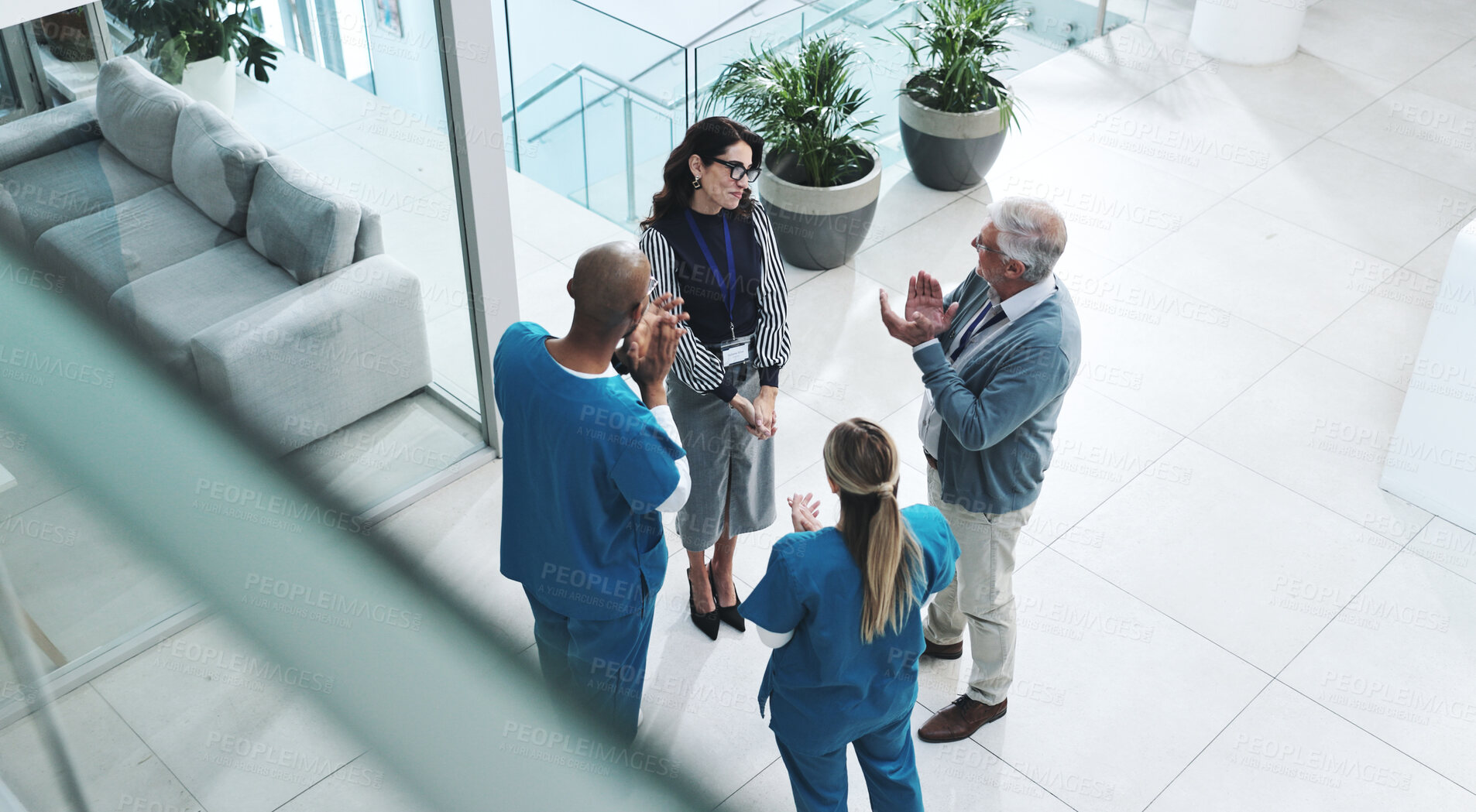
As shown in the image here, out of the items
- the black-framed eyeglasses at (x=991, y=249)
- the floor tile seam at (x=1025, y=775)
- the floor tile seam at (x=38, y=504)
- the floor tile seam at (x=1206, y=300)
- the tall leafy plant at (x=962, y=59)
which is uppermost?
the floor tile seam at (x=38, y=504)

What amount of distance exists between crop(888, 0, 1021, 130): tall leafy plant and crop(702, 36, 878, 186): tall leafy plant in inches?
24.6

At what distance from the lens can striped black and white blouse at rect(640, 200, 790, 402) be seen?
3.15 m

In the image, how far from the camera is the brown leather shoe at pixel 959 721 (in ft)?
11.4

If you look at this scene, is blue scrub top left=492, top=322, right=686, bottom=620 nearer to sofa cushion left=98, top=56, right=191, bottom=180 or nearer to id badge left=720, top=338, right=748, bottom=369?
id badge left=720, top=338, right=748, bottom=369

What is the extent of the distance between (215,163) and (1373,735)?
377 centimetres

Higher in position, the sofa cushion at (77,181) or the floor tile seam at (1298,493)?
the sofa cushion at (77,181)

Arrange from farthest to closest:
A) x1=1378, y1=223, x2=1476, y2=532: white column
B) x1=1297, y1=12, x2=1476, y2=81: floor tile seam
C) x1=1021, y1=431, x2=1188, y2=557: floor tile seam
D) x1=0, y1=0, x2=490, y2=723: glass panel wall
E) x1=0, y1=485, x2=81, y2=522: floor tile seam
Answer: x1=1297, y1=12, x2=1476, y2=81: floor tile seam
x1=1021, y1=431, x2=1188, y2=557: floor tile seam
x1=1378, y1=223, x2=1476, y2=532: white column
x1=0, y1=0, x2=490, y2=723: glass panel wall
x1=0, y1=485, x2=81, y2=522: floor tile seam

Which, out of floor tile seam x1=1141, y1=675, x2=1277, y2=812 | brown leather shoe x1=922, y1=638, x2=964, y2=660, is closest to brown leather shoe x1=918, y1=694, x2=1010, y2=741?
brown leather shoe x1=922, y1=638, x2=964, y2=660

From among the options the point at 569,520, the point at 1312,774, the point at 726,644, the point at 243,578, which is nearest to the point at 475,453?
the point at 726,644

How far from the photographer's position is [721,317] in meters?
3.24

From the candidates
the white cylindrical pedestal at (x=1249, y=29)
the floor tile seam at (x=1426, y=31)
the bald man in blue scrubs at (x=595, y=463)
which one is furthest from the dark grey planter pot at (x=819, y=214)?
the floor tile seam at (x=1426, y=31)

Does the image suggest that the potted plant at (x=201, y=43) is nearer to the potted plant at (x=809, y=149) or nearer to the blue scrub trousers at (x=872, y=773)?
the blue scrub trousers at (x=872, y=773)

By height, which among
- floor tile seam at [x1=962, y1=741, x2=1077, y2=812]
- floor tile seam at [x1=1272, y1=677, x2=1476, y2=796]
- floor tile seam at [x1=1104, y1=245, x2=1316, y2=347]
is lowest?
floor tile seam at [x1=962, y1=741, x2=1077, y2=812]

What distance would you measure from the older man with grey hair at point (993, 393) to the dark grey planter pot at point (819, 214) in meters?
2.16
